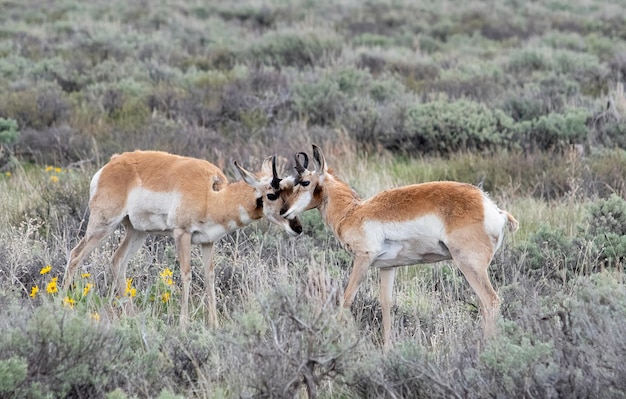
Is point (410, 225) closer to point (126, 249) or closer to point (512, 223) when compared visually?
point (512, 223)

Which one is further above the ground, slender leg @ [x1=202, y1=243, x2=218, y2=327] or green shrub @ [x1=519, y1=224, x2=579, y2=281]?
slender leg @ [x1=202, y1=243, x2=218, y2=327]

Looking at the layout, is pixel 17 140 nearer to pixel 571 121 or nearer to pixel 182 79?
pixel 182 79

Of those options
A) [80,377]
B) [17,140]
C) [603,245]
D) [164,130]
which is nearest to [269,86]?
[164,130]

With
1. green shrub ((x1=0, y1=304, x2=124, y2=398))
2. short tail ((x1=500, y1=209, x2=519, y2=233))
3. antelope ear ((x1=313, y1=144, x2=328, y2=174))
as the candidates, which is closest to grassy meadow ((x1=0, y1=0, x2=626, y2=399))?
green shrub ((x1=0, y1=304, x2=124, y2=398))

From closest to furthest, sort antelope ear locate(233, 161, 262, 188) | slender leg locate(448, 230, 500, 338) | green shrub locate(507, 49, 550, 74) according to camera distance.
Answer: slender leg locate(448, 230, 500, 338) < antelope ear locate(233, 161, 262, 188) < green shrub locate(507, 49, 550, 74)

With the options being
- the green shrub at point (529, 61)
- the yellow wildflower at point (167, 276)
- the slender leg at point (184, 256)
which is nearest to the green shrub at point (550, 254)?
the slender leg at point (184, 256)

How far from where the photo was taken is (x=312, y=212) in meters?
9.26

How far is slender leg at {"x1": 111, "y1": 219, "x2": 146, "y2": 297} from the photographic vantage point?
7.63 metres

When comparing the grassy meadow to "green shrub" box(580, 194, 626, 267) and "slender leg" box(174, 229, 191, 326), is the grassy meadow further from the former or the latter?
"slender leg" box(174, 229, 191, 326)

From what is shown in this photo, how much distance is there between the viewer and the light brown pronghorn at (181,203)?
7.00 meters

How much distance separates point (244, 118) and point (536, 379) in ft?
35.3

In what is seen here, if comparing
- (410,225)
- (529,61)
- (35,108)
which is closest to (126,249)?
(410,225)

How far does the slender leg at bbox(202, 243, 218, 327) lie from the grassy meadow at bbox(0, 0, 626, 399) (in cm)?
18

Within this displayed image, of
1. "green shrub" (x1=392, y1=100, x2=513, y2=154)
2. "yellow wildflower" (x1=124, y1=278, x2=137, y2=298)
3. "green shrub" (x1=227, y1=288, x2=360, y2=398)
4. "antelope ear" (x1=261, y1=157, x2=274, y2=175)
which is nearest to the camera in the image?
"green shrub" (x1=227, y1=288, x2=360, y2=398)
